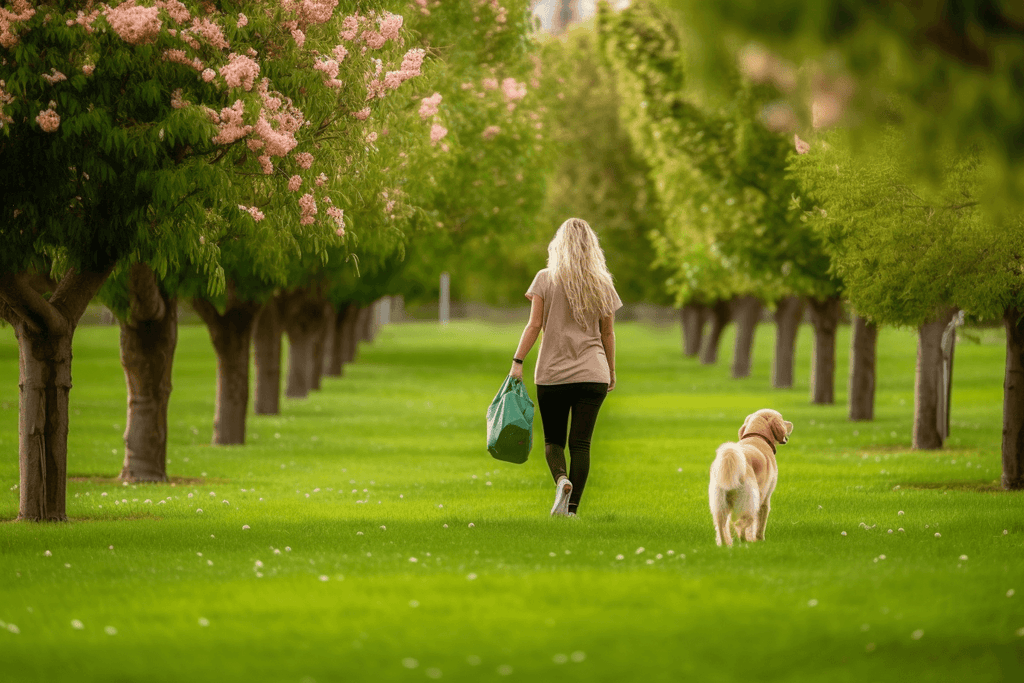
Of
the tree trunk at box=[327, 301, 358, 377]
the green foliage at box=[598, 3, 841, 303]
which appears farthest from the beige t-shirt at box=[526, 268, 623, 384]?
the tree trunk at box=[327, 301, 358, 377]

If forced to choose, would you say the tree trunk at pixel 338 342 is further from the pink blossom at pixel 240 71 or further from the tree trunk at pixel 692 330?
the pink blossom at pixel 240 71

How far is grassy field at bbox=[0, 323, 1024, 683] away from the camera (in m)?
6.51

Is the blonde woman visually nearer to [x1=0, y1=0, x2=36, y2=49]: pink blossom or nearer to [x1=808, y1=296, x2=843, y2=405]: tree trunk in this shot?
[x1=0, y1=0, x2=36, y2=49]: pink blossom

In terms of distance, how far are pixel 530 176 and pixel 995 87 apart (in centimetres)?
2287

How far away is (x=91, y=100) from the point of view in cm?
1009

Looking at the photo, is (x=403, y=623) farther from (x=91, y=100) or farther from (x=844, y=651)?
(x=91, y=100)

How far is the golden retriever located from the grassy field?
0.25m

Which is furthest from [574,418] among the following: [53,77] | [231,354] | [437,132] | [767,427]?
[231,354]

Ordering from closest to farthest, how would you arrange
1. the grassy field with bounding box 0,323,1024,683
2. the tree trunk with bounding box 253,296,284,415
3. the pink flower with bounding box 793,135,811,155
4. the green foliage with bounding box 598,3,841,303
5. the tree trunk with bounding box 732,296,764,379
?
1. the grassy field with bounding box 0,323,1024,683
2. the pink flower with bounding box 793,135,811,155
3. the green foliage with bounding box 598,3,841,303
4. the tree trunk with bounding box 253,296,284,415
5. the tree trunk with bounding box 732,296,764,379

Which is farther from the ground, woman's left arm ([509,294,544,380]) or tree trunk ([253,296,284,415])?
woman's left arm ([509,294,544,380])

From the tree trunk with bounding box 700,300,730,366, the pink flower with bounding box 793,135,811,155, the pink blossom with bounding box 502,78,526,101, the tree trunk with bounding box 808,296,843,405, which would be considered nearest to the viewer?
the pink flower with bounding box 793,135,811,155

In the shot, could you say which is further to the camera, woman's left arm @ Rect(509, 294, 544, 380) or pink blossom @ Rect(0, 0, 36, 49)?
woman's left arm @ Rect(509, 294, 544, 380)

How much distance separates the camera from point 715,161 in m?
24.3

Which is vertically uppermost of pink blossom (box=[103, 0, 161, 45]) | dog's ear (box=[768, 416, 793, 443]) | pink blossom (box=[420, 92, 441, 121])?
pink blossom (box=[420, 92, 441, 121])
